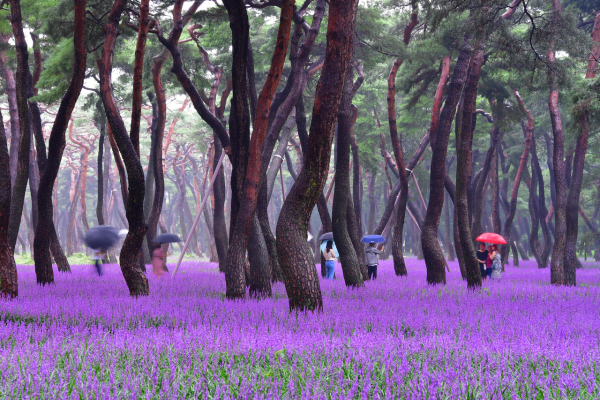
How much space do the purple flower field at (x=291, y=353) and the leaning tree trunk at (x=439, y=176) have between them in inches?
215

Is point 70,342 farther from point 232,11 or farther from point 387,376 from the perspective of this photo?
point 232,11

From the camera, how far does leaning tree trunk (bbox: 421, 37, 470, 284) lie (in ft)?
45.5

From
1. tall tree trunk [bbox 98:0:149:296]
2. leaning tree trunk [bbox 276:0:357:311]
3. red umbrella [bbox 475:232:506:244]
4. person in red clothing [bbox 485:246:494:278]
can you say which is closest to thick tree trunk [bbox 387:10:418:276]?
red umbrella [bbox 475:232:506:244]

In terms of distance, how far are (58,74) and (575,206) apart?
1495 cm

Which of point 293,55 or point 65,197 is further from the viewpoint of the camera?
point 65,197

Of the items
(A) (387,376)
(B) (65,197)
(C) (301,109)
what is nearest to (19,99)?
(C) (301,109)

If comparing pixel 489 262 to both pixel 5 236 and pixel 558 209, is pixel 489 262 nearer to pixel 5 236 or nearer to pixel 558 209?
pixel 558 209

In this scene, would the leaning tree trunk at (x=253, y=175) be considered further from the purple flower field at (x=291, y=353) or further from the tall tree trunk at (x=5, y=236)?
the tall tree trunk at (x=5, y=236)

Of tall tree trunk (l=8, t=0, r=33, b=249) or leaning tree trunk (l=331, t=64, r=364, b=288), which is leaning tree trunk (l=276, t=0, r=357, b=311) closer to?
leaning tree trunk (l=331, t=64, r=364, b=288)

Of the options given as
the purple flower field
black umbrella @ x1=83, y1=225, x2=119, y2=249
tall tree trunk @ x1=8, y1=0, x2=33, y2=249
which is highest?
tall tree trunk @ x1=8, y1=0, x2=33, y2=249

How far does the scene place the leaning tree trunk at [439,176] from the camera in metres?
13.9

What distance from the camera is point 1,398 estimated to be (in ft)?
12.1

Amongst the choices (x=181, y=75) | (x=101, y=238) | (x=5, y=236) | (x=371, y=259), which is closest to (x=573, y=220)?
(x=371, y=259)

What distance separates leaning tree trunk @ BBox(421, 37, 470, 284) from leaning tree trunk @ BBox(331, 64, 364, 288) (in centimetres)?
271
